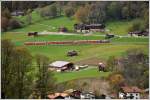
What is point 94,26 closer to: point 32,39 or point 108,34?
point 108,34

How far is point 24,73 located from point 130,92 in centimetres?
96

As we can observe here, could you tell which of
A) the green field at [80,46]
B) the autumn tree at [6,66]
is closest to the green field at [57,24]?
the green field at [80,46]

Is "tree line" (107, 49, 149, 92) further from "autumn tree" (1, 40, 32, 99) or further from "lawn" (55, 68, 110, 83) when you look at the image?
"autumn tree" (1, 40, 32, 99)

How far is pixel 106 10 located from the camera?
5.38 meters

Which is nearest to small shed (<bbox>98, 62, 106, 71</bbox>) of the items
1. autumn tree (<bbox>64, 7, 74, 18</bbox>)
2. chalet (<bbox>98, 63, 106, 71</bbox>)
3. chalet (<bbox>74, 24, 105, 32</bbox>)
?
chalet (<bbox>98, 63, 106, 71</bbox>)

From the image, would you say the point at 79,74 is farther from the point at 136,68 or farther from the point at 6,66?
the point at 6,66

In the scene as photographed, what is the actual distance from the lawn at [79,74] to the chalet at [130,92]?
0.21 meters

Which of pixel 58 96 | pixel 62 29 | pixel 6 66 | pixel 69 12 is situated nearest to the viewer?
pixel 58 96

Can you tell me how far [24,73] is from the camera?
17.3 ft

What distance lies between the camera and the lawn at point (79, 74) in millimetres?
5238

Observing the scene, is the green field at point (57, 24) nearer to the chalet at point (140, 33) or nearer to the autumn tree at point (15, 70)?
the chalet at point (140, 33)

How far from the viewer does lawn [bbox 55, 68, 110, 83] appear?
5238mm

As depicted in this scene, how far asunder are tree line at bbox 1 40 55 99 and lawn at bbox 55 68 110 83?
0.06 metres

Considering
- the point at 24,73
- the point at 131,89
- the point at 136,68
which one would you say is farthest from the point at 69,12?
the point at 131,89
